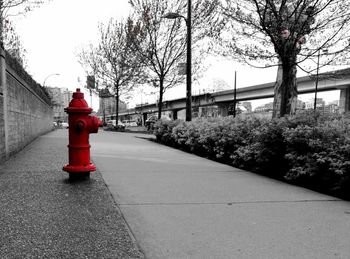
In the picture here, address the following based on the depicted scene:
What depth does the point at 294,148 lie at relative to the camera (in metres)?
5.26

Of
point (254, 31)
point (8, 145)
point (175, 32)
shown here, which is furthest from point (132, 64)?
point (8, 145)

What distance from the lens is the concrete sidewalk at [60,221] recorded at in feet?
7.67

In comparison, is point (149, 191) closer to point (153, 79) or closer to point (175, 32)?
point (175, 32)

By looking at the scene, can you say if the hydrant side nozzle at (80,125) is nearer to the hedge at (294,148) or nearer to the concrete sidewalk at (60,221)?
the concrete sidewalk at (60,221)

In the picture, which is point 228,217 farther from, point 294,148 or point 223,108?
point 223,108

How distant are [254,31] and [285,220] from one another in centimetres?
698

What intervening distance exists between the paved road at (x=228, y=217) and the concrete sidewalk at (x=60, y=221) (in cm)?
17

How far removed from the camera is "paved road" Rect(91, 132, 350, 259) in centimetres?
251

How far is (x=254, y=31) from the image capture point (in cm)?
912

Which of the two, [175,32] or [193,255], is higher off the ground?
[175,32]

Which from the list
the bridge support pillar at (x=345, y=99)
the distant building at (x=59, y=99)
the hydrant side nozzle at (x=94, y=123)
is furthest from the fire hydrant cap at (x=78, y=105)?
the distant building at (x=59, y=99)

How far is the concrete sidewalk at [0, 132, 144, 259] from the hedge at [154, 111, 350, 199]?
2846 mm

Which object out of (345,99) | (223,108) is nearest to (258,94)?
(223,108)

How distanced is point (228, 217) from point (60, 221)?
1.56 meters
